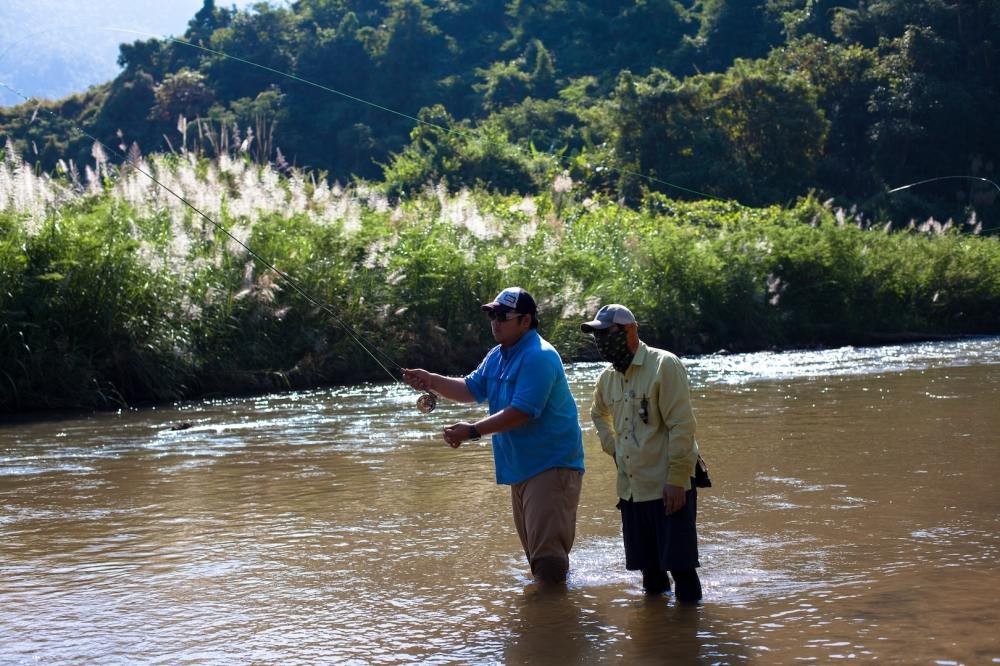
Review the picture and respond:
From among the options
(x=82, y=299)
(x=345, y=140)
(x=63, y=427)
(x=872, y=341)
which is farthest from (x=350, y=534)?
(x=345, y=140)

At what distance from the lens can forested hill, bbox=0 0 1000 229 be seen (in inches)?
1537

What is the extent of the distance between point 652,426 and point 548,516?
2.46 feet

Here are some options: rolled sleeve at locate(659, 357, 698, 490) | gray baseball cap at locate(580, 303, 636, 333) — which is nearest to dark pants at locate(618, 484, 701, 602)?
rolled sleeve at locate(659, 357, 698, 490)

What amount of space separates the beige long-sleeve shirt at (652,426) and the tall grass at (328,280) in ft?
31.2

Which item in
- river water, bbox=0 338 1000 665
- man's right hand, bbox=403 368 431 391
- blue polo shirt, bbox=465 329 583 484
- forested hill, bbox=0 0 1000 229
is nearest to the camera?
river water, bbox=0 338 1000 665

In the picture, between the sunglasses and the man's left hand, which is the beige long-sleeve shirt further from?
the sunglasses

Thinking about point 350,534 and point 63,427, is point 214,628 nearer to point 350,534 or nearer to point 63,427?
point 350,534

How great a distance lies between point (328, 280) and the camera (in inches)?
641

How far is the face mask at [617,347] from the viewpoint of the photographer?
5.70 meters

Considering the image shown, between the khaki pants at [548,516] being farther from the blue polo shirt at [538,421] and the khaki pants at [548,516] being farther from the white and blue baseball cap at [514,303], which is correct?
the white and blue baseball cap at [514,303]

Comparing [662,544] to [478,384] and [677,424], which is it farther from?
[478,384]

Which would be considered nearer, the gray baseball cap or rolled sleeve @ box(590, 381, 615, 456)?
the gray baseball cap

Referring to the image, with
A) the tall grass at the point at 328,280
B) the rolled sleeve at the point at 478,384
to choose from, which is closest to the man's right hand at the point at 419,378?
the rolled sleeve at the point at 478,384

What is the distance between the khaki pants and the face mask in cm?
64
